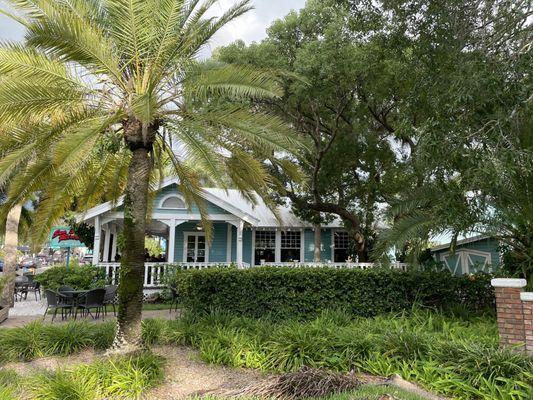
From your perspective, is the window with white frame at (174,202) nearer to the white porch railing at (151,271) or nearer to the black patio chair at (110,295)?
the white porch railing at (151,271)

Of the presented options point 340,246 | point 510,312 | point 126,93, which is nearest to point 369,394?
point 510,312

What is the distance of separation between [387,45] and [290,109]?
7765 millimetres

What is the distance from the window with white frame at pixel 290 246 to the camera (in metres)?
21.1

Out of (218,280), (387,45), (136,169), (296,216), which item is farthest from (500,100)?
(296,216)

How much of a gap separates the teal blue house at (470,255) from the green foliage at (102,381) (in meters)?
12.1

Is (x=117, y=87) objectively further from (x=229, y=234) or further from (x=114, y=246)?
(x=114, y=246)

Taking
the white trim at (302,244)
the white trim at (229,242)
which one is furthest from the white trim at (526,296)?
the white trim at (302,244)

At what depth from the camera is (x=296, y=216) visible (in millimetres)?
20047

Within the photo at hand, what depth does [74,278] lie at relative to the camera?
48.2ft

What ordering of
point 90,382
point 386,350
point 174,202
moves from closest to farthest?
point 90,382, point 386,350, point 174,202

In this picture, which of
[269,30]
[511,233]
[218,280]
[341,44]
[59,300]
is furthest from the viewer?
[269,30]

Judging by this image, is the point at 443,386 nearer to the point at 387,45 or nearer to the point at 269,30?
the point at 387,45

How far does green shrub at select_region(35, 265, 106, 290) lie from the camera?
579 inches

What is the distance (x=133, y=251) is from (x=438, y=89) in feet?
21.9
